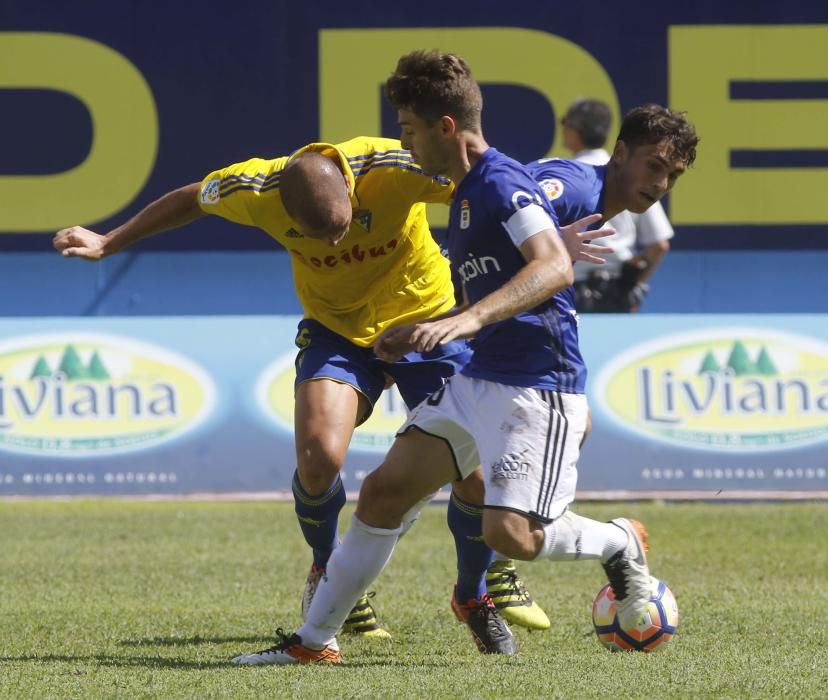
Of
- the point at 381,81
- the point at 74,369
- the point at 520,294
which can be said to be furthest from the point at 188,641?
the point at 381,81

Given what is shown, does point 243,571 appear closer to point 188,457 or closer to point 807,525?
point 188,457

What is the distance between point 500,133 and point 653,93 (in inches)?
54.8

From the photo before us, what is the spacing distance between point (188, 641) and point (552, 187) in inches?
90.2

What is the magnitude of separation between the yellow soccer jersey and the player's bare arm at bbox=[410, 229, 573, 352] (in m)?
1.15

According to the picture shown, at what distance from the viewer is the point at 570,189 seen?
5805 millimetres

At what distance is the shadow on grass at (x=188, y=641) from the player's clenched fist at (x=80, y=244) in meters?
1.52

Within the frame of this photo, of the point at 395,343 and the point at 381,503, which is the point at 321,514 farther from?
the point at 395,343

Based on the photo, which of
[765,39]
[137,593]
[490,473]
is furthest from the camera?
[765,39]

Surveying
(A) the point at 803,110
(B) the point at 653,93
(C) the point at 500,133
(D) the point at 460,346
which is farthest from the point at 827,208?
(D) the point at 460,346

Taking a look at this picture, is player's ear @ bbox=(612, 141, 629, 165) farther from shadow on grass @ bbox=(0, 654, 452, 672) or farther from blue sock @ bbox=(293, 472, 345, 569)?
shadow on grass @ bbox=(0, 654, 452, 672)

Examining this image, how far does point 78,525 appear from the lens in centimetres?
1032

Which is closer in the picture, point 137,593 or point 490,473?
point 490,473

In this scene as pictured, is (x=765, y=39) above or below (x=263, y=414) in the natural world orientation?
above

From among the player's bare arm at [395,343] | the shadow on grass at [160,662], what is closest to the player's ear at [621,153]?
the player's bare arm at [395,343]
